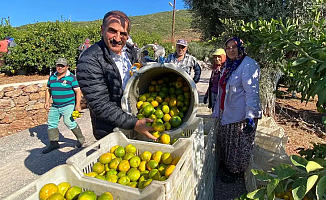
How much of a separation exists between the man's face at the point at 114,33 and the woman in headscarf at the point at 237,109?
1401mm

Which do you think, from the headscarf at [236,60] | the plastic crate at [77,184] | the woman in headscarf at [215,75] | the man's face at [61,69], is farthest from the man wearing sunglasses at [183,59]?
the plastic crate at [77,184]

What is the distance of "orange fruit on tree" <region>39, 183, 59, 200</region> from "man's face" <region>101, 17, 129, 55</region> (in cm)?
120

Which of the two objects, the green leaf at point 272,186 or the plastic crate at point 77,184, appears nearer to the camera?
the green leaf at point 272,186

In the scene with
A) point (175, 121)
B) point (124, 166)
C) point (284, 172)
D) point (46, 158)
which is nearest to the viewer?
point (284, 172)

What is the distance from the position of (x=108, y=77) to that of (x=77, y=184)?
91cm

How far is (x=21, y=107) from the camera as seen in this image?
21.0 ft

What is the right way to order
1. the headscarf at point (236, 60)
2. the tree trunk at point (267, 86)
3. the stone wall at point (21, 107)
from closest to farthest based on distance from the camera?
the headscarf at point (236, 60), the tree trunk at point (267, 86), the stone wall at point (21, 107)

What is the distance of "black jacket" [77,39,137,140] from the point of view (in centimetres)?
187

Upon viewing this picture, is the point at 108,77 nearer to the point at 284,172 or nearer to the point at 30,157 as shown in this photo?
the point at 284,172

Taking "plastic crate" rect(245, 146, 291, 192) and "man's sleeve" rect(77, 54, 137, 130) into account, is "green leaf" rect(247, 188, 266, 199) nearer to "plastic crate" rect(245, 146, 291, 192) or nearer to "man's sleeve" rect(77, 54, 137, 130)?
"man's sleeve" rect(77, 54, 137, 130)

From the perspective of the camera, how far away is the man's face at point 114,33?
194 centimetres

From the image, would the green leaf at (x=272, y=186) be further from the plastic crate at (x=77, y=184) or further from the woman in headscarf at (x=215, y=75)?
the woman in headscarf at (x=215, y=75)

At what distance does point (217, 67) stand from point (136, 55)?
2364mm

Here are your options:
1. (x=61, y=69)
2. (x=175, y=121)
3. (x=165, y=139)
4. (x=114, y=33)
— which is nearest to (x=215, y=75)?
(x=175, y=121)
